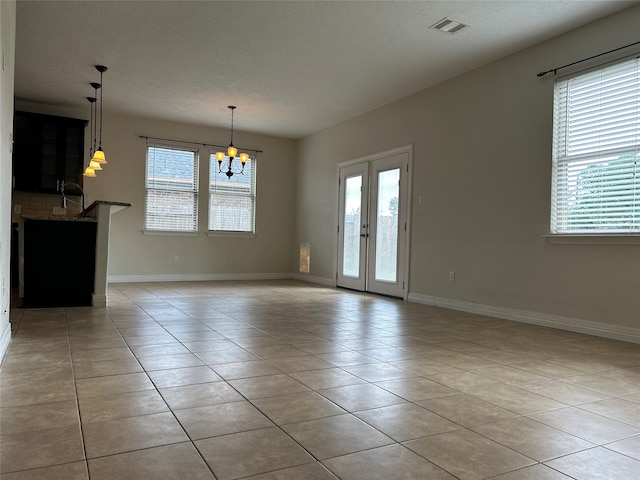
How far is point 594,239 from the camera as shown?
13.9ft

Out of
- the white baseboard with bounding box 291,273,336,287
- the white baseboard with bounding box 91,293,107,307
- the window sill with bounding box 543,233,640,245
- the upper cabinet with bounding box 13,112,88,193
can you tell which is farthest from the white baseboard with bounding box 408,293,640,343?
the upper cabinet with bounding box 13,112,88,193

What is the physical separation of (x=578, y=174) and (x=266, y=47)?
336 cm

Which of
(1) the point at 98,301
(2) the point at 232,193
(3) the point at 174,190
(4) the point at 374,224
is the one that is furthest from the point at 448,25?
(3) the point at 174,190

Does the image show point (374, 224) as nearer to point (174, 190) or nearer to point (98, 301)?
point (174, 190)

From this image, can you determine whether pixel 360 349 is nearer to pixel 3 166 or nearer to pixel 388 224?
pixel 3 166

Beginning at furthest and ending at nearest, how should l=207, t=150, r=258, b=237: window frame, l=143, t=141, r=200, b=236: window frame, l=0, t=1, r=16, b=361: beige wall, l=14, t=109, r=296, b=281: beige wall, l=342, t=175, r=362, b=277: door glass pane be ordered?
1. l=207, t=150, r=258, b=237: window frame
2. l=143, t=141, r=200, b=236: window frame
3. l=14, t=109, r=296, b=281: beige wall
4. l=342, t=175, r=362, b=277: door glass pane
5. l=0, t=1, r=16, b=361: beige wall

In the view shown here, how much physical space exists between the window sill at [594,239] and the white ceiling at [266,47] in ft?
5.83

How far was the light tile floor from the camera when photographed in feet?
5.36

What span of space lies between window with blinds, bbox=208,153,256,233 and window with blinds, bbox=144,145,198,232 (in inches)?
12.5

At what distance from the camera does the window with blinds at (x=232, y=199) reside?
881 centimetres

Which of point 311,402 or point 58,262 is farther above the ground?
point 58,262

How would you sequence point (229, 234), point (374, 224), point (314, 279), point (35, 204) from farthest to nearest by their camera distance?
point (229, 234), point (314, 279), point (35, 204), point (374, 224)

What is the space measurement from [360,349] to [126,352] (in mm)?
1592

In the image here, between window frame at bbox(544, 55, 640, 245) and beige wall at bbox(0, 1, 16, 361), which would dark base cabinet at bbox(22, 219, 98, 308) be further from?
window frame at bbox(544, 55, 640, 245)
